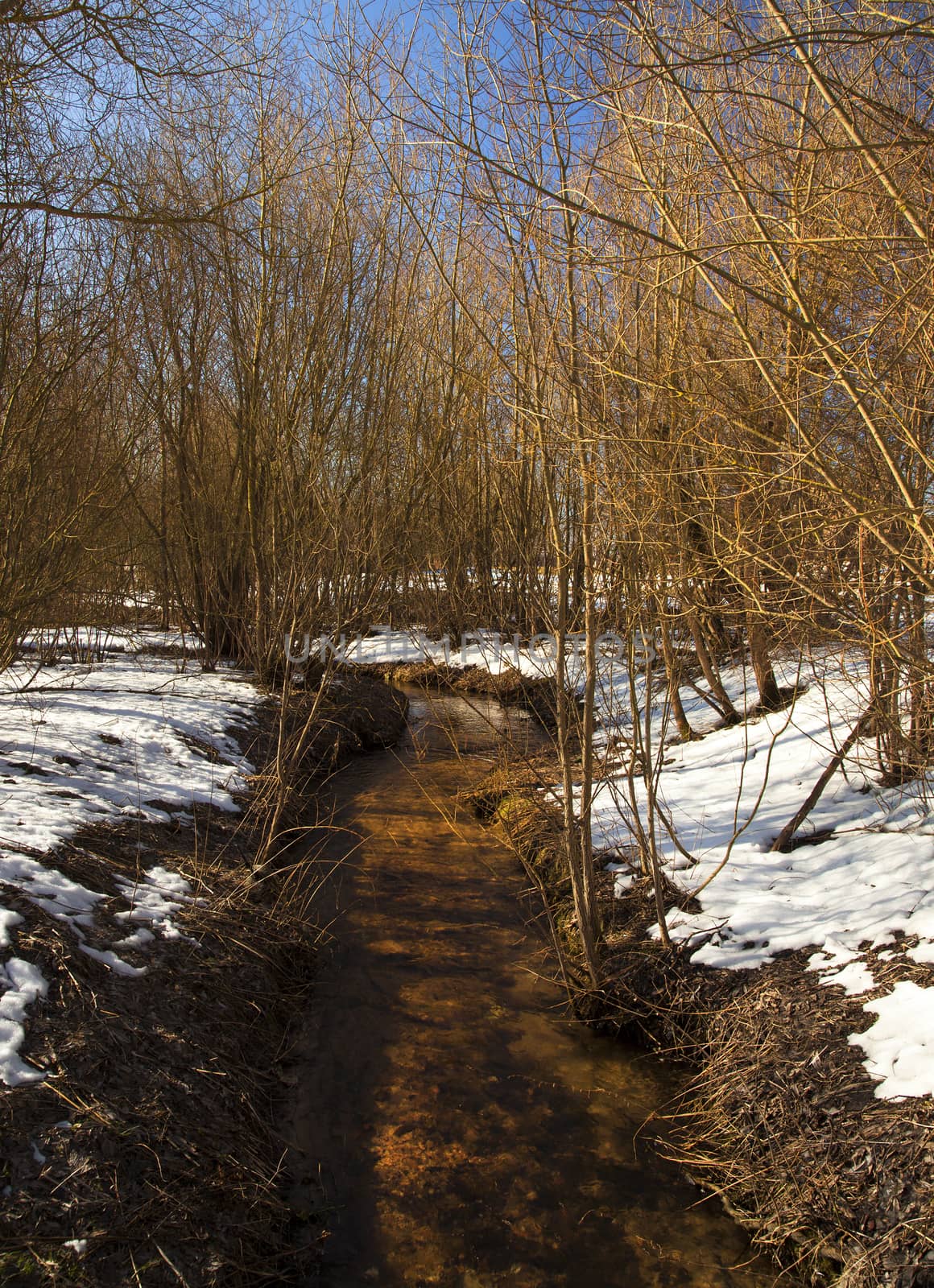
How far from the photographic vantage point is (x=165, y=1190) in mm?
2615

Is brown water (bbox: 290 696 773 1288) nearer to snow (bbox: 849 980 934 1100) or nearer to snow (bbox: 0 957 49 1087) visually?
snow (bbox: 849 980 934 1100)

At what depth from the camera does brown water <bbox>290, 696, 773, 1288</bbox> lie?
2873mm

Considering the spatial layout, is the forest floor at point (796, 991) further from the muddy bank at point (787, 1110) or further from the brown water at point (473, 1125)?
the brown water at point (473, 1125)

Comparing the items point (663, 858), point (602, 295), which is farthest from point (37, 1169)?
point (602, 295)

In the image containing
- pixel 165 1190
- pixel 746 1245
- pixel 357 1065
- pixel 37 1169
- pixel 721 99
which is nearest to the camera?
pixel 37 1169

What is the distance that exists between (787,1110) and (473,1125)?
1.25 m

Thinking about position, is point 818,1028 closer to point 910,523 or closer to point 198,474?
point 910,523

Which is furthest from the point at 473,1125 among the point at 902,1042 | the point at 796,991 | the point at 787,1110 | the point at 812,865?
the point at 812,865

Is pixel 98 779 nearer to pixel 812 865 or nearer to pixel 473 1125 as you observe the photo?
pixel 473 1125

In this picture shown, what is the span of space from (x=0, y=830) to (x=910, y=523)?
4.14m

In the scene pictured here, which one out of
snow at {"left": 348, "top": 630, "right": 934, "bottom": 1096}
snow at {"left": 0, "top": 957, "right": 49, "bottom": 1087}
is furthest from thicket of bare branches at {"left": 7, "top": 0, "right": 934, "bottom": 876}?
snow at {"left": 0, "top": 957, "right": 49, "bottom": 1087}

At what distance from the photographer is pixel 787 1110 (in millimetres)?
3115

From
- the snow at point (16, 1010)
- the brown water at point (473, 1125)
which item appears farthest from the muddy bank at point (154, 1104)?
the brown water at point (473, 1125)

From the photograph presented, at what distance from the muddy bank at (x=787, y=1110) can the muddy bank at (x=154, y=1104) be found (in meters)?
1.61
